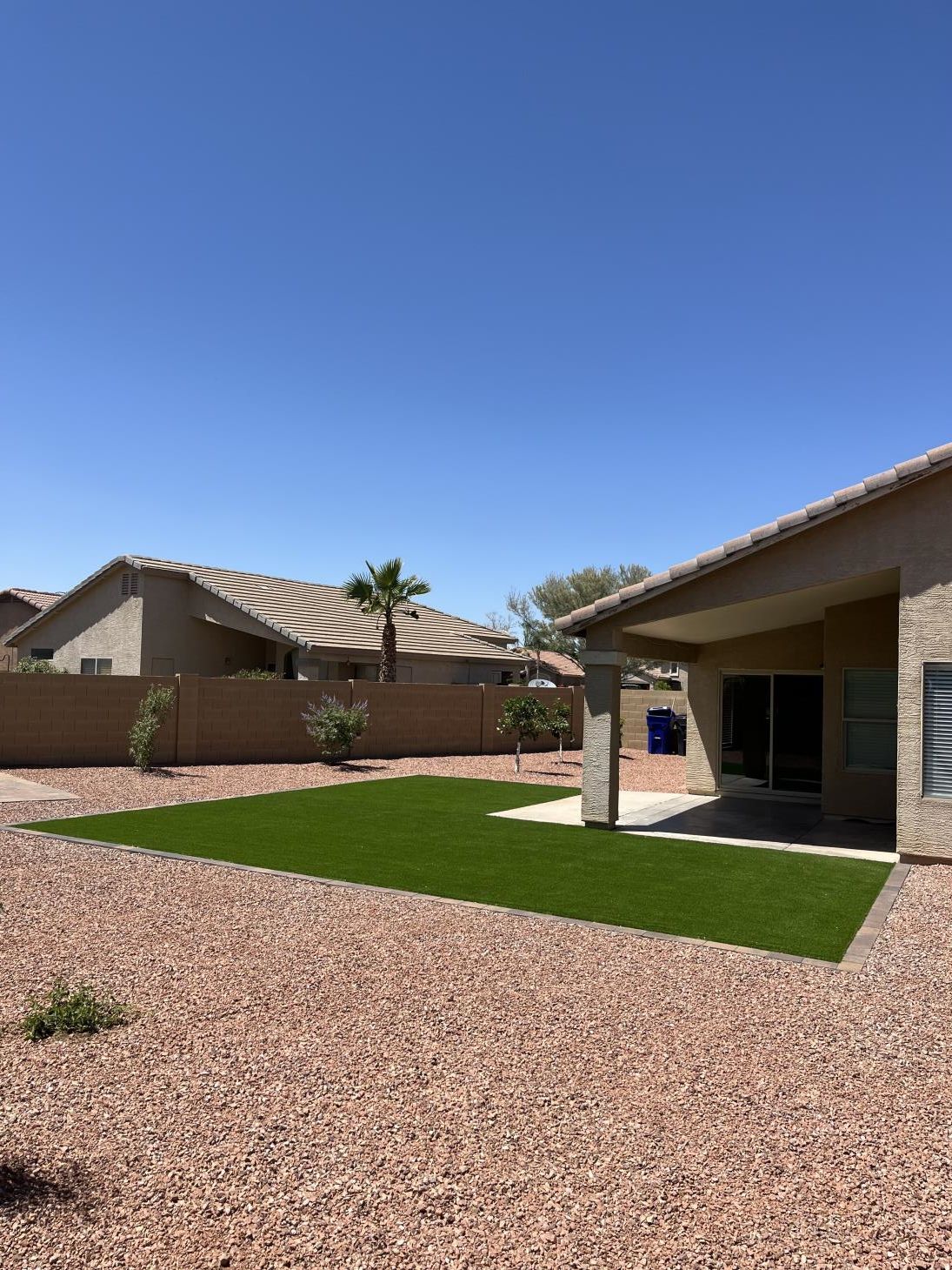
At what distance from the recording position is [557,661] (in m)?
57.4

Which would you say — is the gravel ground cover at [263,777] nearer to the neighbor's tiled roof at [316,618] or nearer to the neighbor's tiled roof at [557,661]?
the neighbor's tiled roof at [316,618]

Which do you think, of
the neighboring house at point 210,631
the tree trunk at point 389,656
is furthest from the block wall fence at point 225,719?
the neighboring house at point 210,631

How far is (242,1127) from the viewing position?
14.2 ft

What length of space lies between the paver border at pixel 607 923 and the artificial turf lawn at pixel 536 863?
0.41ft

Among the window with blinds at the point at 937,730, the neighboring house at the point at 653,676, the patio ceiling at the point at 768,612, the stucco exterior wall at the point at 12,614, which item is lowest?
the window with blinds at the point at 937,730

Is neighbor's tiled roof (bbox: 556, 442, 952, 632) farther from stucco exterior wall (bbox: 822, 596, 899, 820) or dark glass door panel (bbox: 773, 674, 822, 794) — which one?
dark glass door panel (bbox: 773, 674, 822, 794)

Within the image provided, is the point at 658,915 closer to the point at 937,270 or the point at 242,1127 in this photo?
the point at 242,1127

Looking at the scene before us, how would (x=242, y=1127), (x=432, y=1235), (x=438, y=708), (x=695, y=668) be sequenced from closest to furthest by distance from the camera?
(x=432, y=1235)
(x=242, y=1127)
(x=695, y=668)
(x=438, y=708)

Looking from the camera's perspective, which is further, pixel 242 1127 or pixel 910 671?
pixel 910 671

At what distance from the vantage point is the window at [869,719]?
560 inches

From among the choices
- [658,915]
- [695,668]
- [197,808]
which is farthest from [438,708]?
[658,915]

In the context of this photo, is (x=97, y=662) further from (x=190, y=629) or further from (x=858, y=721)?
(x=858, y=721)

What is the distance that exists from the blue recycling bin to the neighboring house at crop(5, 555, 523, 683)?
7.98m

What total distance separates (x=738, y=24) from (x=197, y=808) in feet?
47.7
